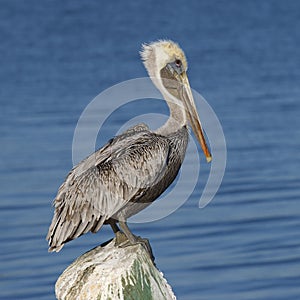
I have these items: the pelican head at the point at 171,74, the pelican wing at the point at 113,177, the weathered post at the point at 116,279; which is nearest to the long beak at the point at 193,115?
the pelican head at the point at 171,74

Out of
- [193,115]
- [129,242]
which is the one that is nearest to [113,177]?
[129,242]

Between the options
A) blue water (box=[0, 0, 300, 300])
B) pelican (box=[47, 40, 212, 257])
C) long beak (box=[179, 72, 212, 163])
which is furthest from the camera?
blue water (box=[0, 0, 300, 300])

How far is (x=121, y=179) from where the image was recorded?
244 inches

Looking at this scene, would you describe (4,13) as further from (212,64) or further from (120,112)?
(120,112)

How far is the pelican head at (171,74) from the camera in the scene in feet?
21.9

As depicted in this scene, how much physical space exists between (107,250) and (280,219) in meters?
3.93

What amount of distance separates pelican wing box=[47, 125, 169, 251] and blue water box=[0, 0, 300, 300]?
5.64ft

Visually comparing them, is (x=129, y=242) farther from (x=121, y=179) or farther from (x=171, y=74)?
(x=171, y=74)

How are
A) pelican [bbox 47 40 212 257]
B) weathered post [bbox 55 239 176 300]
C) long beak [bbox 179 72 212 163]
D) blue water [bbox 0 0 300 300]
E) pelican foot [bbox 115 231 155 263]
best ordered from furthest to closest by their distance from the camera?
1. blue water [bbox 0 0 300 300]
2. long beak [bbox 179 72 212 163]
3. pelican [bbox 47 40 212 257]
4. pelican foot [bbox 115 231 155 263]
5. weathered post [bbox 55 239 176 300]

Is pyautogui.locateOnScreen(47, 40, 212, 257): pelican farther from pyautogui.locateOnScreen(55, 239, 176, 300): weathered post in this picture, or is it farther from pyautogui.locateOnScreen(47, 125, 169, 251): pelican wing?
pyautogui.locateOnScreen(55, 239, 176, 300): weathered post

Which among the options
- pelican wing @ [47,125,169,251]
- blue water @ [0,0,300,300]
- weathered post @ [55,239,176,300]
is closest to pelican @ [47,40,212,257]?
pelican wing @ [47,125,169,251]

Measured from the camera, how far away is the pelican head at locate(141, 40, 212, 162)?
6668 mm

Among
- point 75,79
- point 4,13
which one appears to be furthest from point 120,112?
point 4,13

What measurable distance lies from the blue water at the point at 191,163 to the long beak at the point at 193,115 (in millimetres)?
1486
